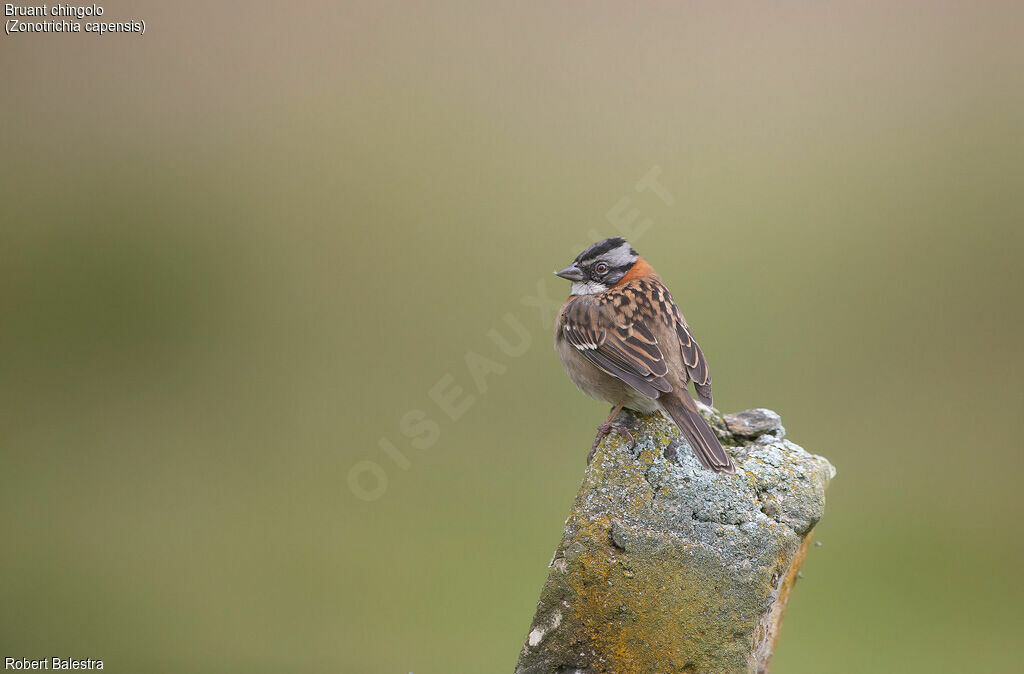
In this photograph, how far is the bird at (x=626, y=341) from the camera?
557 centimetres

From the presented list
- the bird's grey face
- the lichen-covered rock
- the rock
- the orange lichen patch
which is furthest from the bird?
the orange lichen patch

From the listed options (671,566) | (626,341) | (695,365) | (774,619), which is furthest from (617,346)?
(774,619)

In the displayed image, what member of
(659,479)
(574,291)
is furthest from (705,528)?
(574,291)

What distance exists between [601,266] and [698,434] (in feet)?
6.97

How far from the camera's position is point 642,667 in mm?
4492

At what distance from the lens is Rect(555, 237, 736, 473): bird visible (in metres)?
5.57

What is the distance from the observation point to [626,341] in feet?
19.7

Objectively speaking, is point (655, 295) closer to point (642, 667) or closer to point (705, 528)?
point (705, 528)

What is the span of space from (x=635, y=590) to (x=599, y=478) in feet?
2.12

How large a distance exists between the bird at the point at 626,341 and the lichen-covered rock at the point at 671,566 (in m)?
0.41

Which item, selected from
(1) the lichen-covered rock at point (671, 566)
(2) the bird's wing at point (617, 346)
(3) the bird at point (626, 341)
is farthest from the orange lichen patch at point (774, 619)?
(2) the bird's wing at point (617, 346)

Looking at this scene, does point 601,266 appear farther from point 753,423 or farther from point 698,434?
point 698,434

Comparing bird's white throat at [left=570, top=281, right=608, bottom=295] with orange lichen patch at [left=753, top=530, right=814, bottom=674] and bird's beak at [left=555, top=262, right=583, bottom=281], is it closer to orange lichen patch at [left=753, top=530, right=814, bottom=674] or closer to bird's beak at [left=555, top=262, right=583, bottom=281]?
bird's beak at [left=555, top=262, right=583, bottom=281]

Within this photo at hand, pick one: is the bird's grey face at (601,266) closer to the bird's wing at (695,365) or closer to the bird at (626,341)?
the bird at (626,341)
